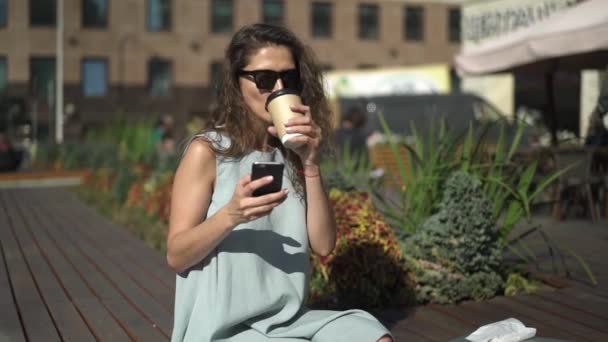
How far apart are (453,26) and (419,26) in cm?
188

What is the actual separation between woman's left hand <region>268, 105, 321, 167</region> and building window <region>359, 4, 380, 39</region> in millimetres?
39716

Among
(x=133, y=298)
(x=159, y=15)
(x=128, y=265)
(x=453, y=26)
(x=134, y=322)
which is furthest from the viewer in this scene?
(x=453, y=26)

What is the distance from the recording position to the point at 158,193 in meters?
8.66

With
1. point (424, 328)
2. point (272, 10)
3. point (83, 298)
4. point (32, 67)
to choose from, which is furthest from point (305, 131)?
point (272, 10)

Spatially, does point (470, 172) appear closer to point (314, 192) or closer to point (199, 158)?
point (314, 192)

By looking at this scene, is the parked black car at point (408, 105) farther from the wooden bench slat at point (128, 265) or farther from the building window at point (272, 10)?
the building window at point (272, 10)

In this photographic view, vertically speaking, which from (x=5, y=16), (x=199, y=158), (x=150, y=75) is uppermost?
(x=5, y=16)

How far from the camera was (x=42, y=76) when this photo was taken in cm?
3722

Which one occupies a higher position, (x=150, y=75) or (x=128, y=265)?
(x=150, y=75)

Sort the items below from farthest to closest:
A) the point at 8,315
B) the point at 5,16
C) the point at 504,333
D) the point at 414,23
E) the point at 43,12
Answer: the point at 414,23 < the point at 43,12 < the point at 5,16 < the point at 8,315 < the point at 504,333

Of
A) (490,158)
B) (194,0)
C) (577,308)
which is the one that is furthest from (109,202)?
(194,0)

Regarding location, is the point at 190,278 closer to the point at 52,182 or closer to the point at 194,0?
the point at 52,182

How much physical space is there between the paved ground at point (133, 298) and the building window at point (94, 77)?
31.6 m

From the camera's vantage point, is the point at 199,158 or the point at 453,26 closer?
the point at 199,158
